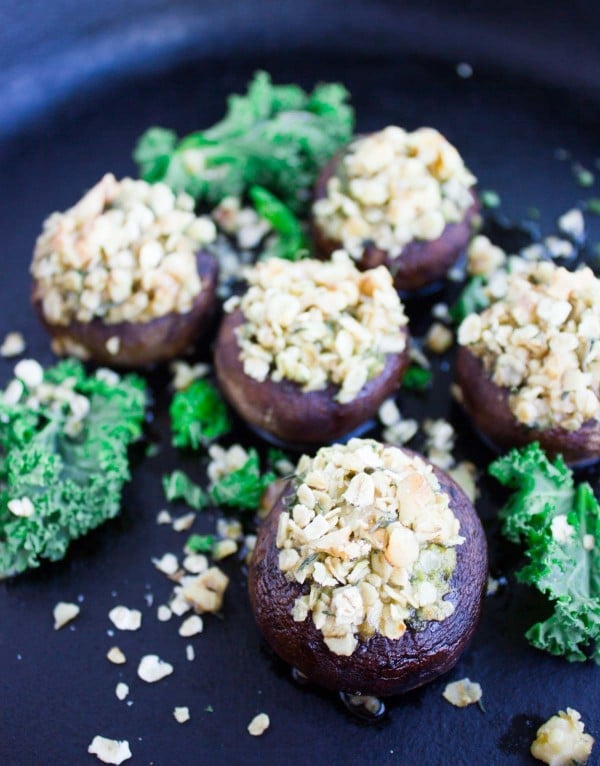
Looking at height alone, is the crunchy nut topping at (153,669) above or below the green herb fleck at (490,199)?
below

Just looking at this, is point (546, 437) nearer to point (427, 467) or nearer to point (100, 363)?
point (427, 467)

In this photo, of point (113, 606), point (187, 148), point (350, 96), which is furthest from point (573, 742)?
point (350, 96)

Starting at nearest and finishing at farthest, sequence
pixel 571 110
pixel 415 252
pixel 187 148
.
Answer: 1. pixel 415 252
2. pixel 187 148
3. pixel 571 110

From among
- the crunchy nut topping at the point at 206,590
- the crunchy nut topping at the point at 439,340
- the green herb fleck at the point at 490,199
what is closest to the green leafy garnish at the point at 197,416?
the crunchy nut topping at the point at 206,590

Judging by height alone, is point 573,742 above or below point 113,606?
below

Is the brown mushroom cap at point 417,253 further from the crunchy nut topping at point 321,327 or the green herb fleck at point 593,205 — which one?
the green herb fleck at point 593,205

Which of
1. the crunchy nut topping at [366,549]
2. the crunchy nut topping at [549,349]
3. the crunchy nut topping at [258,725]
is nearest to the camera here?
the crunchy nut topping at [366,549]

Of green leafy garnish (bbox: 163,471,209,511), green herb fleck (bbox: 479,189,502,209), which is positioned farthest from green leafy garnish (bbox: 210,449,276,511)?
green herb fleck (bbox: 479,189,502,209)
